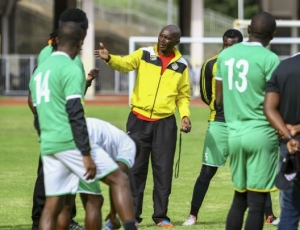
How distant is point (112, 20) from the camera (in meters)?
60.5

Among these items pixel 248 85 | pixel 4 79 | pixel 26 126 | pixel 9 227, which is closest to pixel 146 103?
pixel 9 227

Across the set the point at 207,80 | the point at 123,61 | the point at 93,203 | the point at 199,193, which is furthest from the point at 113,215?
the point at 207,80

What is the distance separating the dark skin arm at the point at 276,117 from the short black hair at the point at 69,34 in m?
1.67

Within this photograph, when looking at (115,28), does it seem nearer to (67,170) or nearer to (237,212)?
(237,212)

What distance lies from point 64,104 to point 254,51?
1.69 meters

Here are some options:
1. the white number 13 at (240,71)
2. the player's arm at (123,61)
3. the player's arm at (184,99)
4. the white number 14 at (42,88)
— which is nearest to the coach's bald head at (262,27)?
the white number 13 at (240,71)

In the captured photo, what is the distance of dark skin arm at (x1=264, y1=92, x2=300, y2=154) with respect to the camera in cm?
806

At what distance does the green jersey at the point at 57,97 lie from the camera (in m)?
8.02

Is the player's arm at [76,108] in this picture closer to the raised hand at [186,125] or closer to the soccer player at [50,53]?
the soccer player at [50,53]

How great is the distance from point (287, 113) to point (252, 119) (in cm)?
31

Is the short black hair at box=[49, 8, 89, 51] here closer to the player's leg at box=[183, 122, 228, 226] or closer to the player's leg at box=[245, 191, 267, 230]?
the player's leg at box=[245, 191, 267, 230]

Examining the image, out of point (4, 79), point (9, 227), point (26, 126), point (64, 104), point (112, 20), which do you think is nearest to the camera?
point (64, 104)

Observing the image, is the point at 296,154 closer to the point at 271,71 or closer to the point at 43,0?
the point at 271,71

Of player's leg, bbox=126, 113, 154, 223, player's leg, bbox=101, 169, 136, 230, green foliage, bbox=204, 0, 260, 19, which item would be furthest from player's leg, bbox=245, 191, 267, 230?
green foliage, bbox=204, 0, 260, 19
